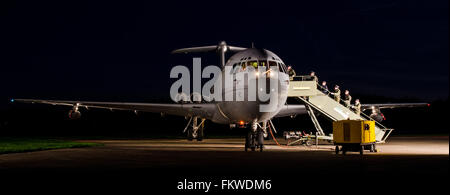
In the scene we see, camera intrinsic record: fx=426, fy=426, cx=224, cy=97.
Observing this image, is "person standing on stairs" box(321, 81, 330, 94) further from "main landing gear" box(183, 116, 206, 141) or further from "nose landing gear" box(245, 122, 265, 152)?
"main landing gear" box(183, 116, 206, 141)

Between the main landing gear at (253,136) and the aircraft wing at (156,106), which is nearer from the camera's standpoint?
the main landing gear at (253,136)

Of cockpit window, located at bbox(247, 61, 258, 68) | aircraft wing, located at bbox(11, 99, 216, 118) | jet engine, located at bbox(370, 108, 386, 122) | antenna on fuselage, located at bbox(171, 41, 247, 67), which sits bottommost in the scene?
jet engine, located at bbox(370, 108, 386, 122)

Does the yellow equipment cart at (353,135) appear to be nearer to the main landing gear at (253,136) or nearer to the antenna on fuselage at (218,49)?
the main landing gear at (253,136)

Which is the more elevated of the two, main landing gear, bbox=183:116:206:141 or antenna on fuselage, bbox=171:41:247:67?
antenna on fuselage, bbox=171:41:247:67

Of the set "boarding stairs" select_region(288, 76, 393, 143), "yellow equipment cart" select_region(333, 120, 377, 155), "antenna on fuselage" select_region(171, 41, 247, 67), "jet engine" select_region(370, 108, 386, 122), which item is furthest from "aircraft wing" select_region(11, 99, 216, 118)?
"jet engine" select_region(370, 108, 386, 122)

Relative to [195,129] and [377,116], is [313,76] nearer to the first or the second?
[377,116]

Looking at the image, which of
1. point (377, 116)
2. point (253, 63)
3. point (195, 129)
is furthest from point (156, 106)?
point (377, 116)

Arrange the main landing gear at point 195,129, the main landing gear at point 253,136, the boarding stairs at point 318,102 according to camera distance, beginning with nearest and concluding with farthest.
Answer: the main landing gear at point 253,136, the boarding stairs at point 318,102, the main landing gear at point 195,129

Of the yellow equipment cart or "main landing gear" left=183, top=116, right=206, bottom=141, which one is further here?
"main landing gear" left=183, top=116, right=206, bottom=141

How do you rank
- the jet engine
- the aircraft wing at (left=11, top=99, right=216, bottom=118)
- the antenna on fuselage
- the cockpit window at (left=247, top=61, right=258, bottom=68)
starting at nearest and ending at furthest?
1. the cockpit window at (left=247, top=61, right=258, bottom=68)
2. the aircraft wing at (left=11, top=99, right=216, bottom=118)
3. the jet engine
4. the antenna on fuselage

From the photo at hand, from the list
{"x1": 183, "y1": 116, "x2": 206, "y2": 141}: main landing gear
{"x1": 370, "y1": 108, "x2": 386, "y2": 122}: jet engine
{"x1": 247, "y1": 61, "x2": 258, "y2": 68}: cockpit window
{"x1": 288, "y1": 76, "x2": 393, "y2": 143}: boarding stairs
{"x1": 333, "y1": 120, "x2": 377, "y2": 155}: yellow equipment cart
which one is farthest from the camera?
{"x1": 183, "y1": 116, "x2": 206, "y2": 141}: main landing gear

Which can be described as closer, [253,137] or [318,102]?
[253,137]

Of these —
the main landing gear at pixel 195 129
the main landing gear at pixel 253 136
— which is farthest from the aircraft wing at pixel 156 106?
the main landing gear at pixel 195 129
